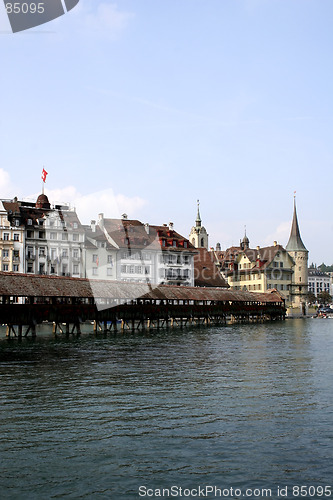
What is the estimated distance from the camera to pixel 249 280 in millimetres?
113125

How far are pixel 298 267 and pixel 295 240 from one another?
21.7 ft

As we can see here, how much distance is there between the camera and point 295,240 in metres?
121

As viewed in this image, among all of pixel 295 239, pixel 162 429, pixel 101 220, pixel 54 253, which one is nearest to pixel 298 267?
pixel 295 239

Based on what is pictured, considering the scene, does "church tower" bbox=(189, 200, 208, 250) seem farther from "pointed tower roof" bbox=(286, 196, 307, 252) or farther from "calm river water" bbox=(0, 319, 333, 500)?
"calm river water" bbox=(0, 319, 333, 500)

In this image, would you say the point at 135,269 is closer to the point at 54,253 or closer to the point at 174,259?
the point at 174,259

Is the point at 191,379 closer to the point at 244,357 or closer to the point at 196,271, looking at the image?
the point at 244,357

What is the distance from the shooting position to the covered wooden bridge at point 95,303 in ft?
152

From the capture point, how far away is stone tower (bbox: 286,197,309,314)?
115m

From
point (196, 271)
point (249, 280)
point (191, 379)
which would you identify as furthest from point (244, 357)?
point (249, 280)

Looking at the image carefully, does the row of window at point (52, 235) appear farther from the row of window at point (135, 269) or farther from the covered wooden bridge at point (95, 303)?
the covered wooden bridge at point (95, 303)

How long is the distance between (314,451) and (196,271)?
284 ft

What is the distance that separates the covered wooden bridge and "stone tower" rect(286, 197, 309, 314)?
33.2m

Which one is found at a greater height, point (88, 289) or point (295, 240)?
point (295, 240)

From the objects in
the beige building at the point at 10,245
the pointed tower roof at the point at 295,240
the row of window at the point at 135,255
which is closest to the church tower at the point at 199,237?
the pointed tower roof at the point at 295,240
